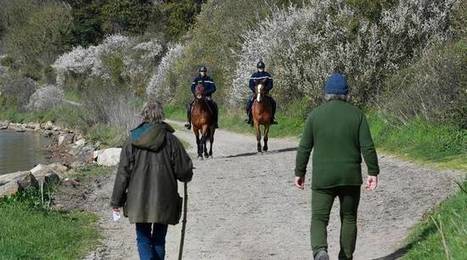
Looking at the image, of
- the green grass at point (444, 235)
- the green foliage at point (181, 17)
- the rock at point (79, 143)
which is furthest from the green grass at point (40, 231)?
the green foliage at point (181, 17)

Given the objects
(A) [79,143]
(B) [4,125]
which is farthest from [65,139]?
(B) [4,125]

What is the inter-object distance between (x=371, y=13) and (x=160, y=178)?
1765 centimetres

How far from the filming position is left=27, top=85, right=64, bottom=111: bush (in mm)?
57406

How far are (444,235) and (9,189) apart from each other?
912 cm

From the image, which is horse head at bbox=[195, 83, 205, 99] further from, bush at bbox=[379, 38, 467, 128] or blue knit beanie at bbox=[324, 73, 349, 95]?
blue knit beanie at bbox=[324, 73, 349, 95]

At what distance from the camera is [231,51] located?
35719 mm

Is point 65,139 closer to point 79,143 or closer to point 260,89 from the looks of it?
point 79,143

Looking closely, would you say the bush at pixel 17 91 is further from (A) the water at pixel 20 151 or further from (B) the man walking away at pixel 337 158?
(B) the man walking away at pixel 337 158

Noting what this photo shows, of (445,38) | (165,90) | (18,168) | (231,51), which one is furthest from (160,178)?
(165,90)

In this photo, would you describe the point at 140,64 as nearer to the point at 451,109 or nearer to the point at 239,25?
the point at 239,25

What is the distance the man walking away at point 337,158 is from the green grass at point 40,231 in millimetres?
3916

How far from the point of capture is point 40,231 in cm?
1087

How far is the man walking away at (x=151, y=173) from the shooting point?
764cm

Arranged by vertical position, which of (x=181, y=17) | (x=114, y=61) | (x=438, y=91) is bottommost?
(x=114, y=61)
